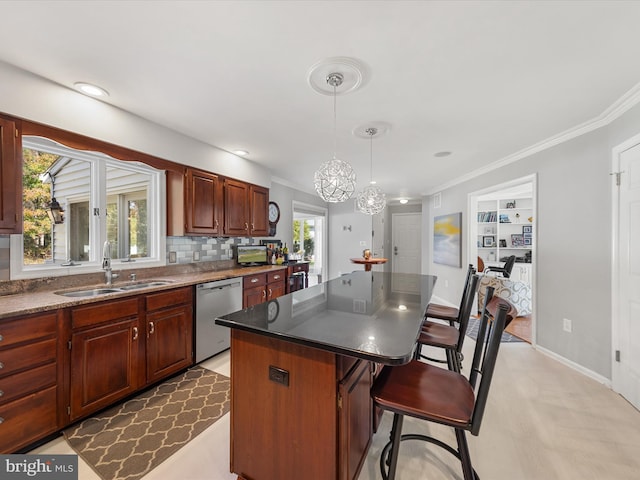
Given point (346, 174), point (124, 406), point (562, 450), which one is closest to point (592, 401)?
point (562, 450)

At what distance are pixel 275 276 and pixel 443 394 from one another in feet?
9.59

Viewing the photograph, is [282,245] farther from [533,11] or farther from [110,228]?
[533,11]

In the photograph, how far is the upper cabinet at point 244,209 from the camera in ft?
11.6

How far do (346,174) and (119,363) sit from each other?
91.1 inches

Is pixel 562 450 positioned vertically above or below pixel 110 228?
below

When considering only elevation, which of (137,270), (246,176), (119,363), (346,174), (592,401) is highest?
(246,176)

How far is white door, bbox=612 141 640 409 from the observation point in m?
2.10

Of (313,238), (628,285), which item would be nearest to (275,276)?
(313,238)

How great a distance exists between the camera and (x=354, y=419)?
126 cm

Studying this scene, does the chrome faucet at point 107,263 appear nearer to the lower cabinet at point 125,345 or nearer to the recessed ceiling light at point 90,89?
the lower cabinet at point 125,345

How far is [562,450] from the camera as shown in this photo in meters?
1.65

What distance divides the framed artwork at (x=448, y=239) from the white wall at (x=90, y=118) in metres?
4.26

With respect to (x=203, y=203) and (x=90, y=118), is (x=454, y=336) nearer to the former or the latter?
(x=203, y=203)

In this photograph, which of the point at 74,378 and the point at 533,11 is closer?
the point at 533,11
